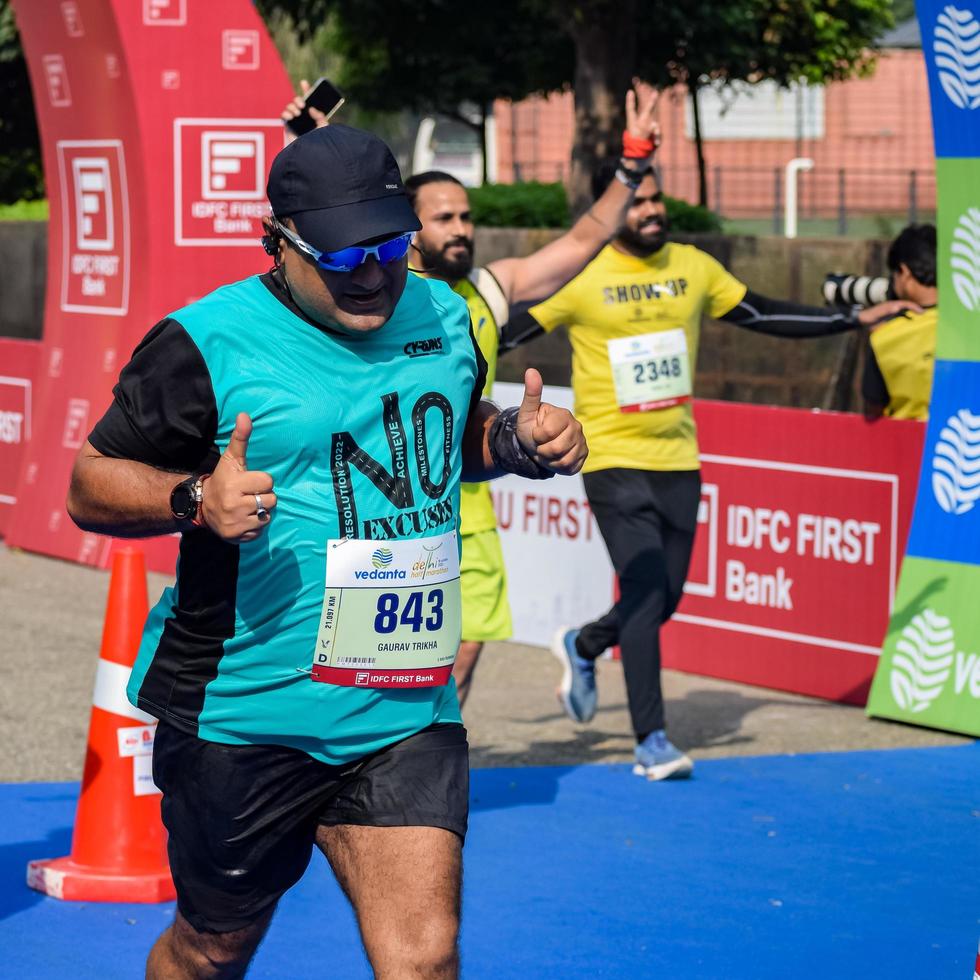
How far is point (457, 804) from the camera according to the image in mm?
3547

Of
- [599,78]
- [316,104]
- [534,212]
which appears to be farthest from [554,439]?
[599,78]

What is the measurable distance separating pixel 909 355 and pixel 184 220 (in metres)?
4.75

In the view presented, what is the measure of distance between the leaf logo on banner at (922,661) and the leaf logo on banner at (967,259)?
128 cm

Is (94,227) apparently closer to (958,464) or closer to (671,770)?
(958,464)

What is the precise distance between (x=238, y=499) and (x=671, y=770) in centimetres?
410

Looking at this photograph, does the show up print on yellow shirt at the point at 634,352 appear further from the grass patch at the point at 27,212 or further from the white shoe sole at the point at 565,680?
the grass patch at the point at 27,212

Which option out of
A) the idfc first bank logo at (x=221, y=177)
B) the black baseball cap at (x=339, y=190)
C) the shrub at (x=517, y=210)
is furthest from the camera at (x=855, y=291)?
the shrub at (x=517, y=210)

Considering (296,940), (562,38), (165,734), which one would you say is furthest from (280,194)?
(562,38)

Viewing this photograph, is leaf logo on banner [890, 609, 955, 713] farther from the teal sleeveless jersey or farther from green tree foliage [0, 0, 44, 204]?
green tree foliage [0, 0, 44, 204]

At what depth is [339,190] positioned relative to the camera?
11.2ft

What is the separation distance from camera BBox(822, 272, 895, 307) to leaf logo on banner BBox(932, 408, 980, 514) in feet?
1.97

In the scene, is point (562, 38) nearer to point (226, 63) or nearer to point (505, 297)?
point (226, 63)

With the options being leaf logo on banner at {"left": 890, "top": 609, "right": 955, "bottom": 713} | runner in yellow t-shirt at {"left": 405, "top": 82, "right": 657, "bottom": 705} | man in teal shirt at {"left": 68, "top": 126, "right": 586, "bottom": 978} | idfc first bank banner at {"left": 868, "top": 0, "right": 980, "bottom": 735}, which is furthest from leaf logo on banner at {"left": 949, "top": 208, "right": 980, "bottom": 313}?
man in teal shirt at {"left": 68, "top": 126, "right": 586, "bottom": 978}

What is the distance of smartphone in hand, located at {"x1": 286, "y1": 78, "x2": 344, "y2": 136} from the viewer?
5527mm
